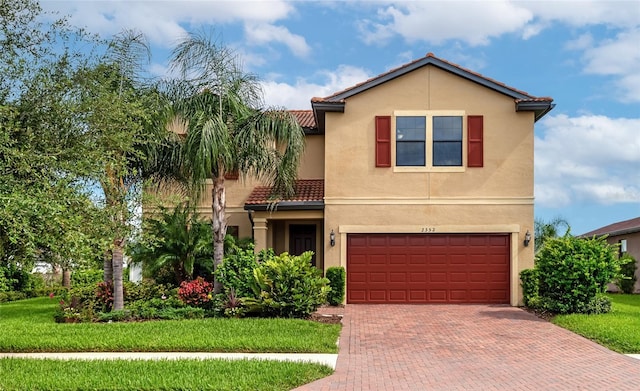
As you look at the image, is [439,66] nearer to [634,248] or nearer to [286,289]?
[286,289]

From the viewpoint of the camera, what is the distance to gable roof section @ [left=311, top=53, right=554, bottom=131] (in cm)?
1911

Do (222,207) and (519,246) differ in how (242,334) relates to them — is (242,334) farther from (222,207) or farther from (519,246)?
(519,246)

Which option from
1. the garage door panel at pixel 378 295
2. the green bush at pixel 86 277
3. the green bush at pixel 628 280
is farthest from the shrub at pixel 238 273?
the green bush at pixel 628 280

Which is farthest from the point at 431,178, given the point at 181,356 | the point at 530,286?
the point at 181,356

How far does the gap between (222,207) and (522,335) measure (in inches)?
338

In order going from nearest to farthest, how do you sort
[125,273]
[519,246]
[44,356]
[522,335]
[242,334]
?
[44,356]
[242,334]
[522,335]
[519,246]
[125,273]

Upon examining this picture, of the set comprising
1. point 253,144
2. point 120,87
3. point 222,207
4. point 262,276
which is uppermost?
point 120,87

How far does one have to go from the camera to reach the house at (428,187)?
19234mm

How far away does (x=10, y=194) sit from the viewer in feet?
31.9

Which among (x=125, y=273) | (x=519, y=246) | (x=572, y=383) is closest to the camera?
(x=572, y=383)

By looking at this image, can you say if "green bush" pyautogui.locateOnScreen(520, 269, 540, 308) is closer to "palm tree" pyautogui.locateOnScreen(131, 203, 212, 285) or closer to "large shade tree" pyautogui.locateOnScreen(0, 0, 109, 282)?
"palm tree" pyautogui.locateOnScreen(131, 203, 212, 285)

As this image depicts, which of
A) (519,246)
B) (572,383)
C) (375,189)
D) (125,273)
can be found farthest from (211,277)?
(572,383)

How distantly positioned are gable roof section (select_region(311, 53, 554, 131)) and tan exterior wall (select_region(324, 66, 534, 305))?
0.19 meters

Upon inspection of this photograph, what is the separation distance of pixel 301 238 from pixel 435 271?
5107 mm
